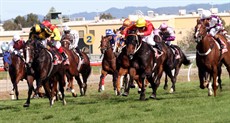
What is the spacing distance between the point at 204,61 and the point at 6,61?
9165mm

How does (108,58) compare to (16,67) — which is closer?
(16,67)

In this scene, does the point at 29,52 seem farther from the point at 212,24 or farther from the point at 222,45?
the point at 222,45

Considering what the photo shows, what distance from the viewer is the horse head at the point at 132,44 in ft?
57.3

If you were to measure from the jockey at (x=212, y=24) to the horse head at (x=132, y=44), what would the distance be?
190 centimetres

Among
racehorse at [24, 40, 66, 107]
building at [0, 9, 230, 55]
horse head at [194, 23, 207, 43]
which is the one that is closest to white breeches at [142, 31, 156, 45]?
horse head at [194, 23, 207, 43]

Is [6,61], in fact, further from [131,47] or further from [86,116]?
[86,116]

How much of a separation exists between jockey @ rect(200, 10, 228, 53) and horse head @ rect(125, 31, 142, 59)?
1.90 m

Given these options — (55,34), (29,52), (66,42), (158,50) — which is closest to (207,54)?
(158,50)

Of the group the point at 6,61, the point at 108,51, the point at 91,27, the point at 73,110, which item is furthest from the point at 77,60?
the point at 91,27

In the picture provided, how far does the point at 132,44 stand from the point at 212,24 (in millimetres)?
2576

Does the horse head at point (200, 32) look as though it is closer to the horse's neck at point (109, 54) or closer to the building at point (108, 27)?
the horse's neck at point (109, 54)

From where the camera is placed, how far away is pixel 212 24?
1867cm

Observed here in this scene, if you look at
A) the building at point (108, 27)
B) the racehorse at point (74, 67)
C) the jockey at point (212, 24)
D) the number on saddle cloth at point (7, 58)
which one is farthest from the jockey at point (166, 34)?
the building at point (108, 27)

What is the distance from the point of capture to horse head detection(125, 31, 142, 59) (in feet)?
57.3
